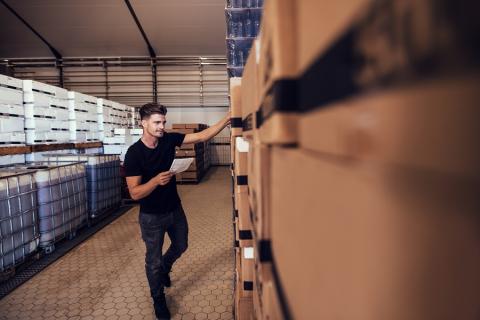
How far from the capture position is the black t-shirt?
253 cm

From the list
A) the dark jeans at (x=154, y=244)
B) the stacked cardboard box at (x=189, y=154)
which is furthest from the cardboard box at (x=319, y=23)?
the stacked cardboard box at (x=189, y=154)

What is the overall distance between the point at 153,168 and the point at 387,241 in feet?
8.13

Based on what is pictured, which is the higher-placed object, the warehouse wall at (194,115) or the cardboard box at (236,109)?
the warehouse wall at (194,115)

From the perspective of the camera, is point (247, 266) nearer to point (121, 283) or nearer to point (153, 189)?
point (153, 189)

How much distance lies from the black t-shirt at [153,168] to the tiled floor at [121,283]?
3.04 feet

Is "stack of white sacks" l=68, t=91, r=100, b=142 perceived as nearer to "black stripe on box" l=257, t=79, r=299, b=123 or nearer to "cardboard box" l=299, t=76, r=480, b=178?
"black stripe on box" l=257, t=79, r=299, b=123

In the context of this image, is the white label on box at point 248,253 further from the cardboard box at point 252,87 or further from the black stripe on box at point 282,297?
the black stripe on box at point 282,297

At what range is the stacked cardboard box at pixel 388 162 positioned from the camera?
23 centimetres

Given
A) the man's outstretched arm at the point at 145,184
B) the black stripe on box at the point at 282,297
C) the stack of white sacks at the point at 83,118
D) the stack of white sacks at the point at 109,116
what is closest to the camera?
the black stripe on box at the point at 282,297

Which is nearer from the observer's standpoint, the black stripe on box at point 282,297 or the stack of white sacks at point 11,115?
the black stripe on box at point 282,297

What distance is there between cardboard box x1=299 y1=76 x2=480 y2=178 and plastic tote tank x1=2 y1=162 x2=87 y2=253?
13.4 ft

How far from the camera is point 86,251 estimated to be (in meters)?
4.14

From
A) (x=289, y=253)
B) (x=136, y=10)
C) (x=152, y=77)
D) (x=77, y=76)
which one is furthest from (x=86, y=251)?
(x=77, y=76)

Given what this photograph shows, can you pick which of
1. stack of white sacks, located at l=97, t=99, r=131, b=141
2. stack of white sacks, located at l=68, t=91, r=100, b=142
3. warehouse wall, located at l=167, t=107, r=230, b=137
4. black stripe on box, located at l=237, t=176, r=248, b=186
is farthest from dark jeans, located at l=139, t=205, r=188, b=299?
warehouse wall, located at l=167, t=107, r=230, b=137
